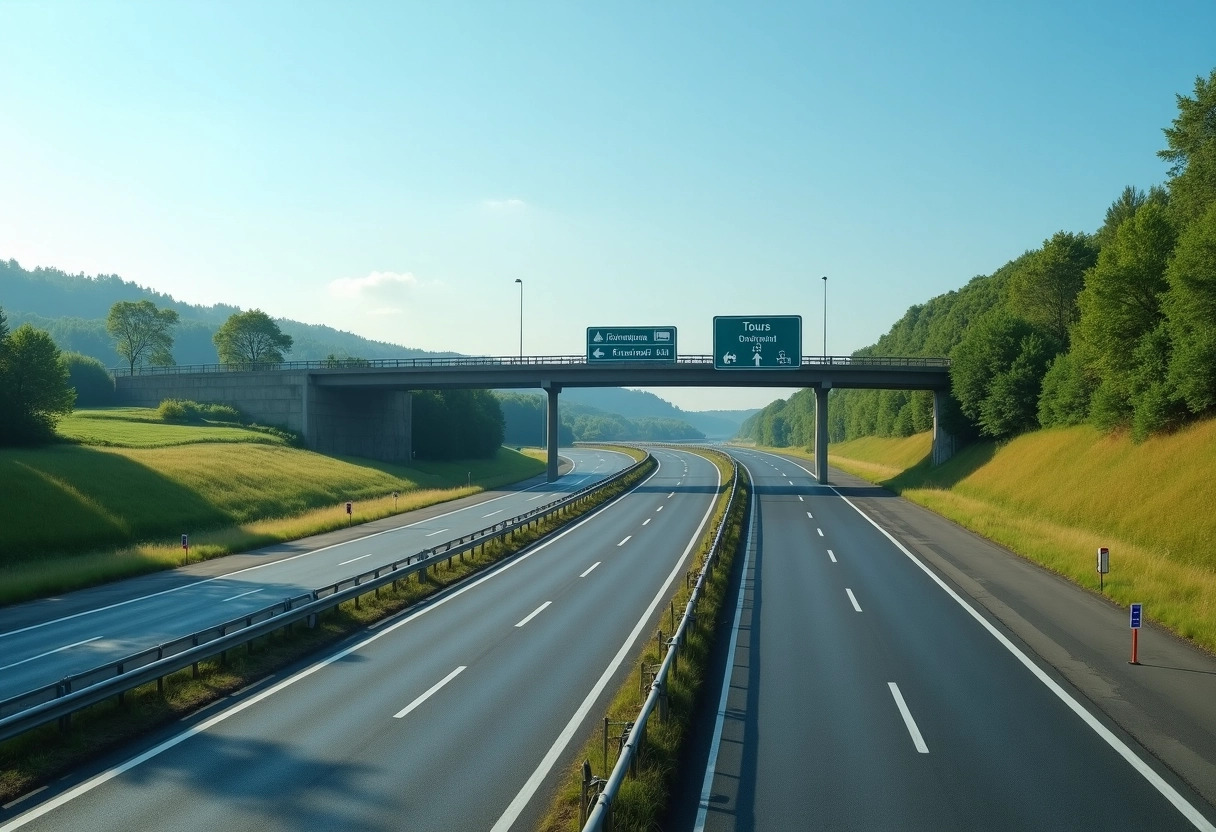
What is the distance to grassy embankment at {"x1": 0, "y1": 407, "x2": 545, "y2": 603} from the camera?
31.8m

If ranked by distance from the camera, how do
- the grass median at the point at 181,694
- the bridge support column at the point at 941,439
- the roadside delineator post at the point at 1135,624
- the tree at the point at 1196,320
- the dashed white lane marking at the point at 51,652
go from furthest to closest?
the bridge support column at the point at 941,439
the tree at the point at 1196,320
the dashed white lane marking at the point at 51,652
the roadside delineator post at the point at 1135,624
the grass median at the point at 181,694

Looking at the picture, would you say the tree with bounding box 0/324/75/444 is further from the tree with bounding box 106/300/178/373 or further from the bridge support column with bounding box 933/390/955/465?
the tree with bounding box 106/300/178/373

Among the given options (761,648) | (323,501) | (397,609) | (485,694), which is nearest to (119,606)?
(397,609)

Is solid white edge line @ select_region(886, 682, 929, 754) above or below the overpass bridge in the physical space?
below

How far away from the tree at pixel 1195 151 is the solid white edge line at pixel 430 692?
169ft

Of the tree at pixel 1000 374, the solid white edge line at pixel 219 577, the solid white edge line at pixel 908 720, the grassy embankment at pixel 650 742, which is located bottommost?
the solid white edge line at pixel 219 577

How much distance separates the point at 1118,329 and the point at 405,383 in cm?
4708

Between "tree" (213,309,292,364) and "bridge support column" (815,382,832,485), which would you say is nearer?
"bridge support column" (815,382,832,485)

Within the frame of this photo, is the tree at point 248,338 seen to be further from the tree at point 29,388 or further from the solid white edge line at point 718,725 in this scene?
the solid white edge line at point 718,725

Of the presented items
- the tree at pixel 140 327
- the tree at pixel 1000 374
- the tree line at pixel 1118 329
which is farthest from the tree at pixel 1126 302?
the tree at pixel 140 327

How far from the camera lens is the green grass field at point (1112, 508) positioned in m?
23.0

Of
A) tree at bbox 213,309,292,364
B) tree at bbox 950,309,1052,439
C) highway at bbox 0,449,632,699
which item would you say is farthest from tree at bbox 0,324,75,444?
tree at bbox 213,309,292,364

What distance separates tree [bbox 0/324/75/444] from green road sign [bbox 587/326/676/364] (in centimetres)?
3201

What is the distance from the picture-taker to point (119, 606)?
2380cm
